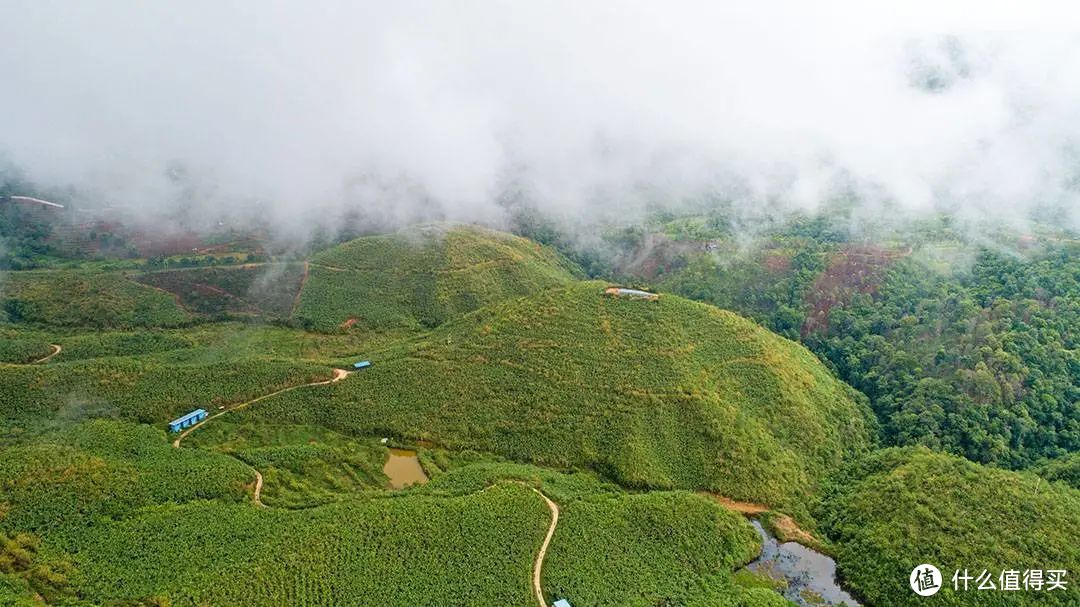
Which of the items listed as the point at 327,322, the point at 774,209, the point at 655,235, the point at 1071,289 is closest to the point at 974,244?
the point at 1071,289

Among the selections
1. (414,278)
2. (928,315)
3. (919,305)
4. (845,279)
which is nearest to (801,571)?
(928,315)

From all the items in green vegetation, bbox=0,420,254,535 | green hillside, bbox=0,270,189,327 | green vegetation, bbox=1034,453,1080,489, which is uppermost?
green vegetation, bbox=1034,453,1080,489

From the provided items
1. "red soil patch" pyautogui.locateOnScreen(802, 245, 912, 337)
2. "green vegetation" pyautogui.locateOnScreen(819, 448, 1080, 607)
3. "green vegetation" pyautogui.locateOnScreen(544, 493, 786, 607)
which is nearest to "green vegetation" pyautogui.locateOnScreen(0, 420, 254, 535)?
"green vegetation" pyautogui.locateOnScreen(544, 493, 786, 607)

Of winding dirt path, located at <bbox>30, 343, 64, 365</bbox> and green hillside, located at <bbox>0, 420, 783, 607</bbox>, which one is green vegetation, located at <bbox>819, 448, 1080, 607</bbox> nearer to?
green hillside, located at <bbox>0, 420, 783, 607</bbox>

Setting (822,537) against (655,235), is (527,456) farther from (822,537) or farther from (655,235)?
(655,235)

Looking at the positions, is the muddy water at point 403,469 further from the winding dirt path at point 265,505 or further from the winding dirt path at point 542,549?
the winding dirt path at point 542,549
